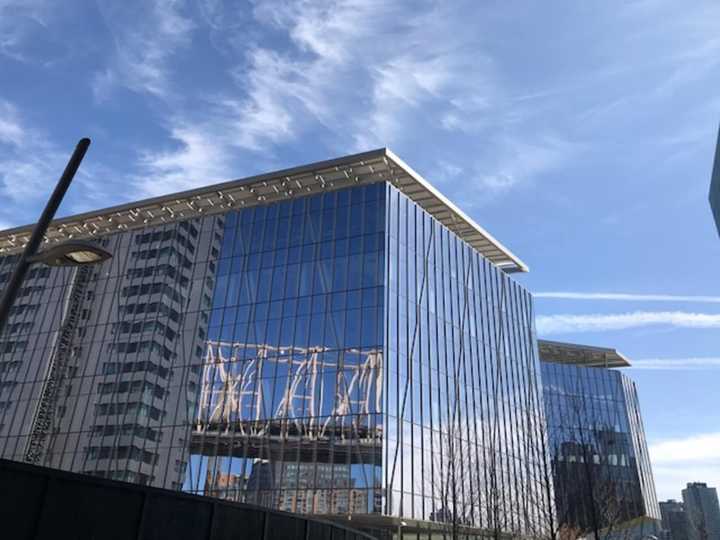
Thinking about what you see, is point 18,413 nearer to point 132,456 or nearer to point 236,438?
point 132,456

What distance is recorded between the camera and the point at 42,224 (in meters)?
8.52

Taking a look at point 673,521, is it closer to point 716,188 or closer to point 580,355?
point 580,355

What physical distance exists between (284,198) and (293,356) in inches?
540

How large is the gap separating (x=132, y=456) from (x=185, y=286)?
1238cm

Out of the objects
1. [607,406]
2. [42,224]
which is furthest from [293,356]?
[607,406]

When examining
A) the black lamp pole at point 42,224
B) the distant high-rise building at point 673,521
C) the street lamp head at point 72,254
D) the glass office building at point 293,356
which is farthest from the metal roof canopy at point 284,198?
the distant high-rise building at point 673,521

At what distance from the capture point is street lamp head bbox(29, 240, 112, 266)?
8.31m

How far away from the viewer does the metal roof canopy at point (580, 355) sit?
89188 mm

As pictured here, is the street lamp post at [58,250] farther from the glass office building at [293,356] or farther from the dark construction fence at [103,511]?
the glass office building at [293,356]

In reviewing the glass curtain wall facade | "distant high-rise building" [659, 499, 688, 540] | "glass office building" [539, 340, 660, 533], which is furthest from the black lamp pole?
"distant high-rise building" [659, 499, 688, 540]

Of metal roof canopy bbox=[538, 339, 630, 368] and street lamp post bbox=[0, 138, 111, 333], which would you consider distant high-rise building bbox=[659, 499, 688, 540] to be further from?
street lamp post bbox=[0, 138, 111, 333]

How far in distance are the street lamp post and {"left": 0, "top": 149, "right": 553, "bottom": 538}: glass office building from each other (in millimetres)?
26596

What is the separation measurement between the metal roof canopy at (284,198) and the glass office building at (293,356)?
0.18 meters

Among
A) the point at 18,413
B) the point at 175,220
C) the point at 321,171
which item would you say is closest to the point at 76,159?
the point at 321,171
